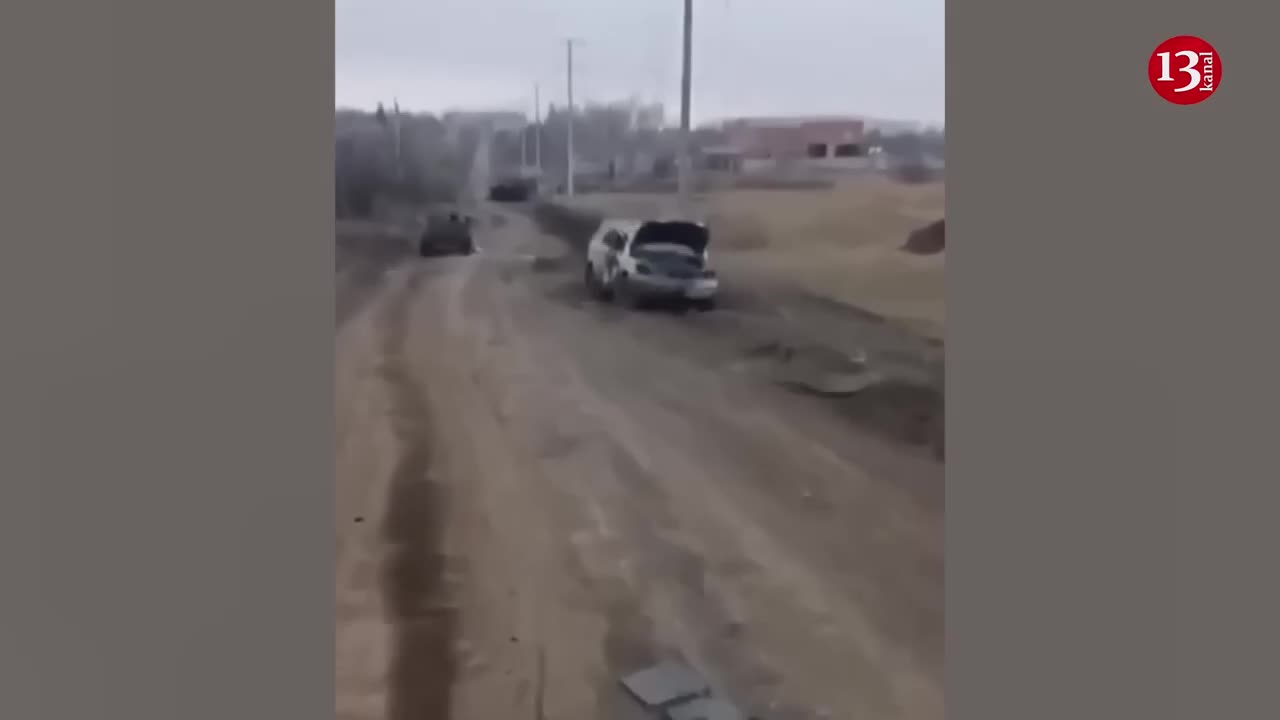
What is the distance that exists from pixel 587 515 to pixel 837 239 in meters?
0.61

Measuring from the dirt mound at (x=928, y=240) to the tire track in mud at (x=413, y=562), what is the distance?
0.79m

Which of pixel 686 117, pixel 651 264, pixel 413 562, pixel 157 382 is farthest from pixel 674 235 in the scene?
pixel 157 382

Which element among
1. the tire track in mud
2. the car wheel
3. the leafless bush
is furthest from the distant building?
the tire track in mud

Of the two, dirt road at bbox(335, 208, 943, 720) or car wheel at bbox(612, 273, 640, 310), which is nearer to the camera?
dirt road at bbox(335, 208, 943, 720)

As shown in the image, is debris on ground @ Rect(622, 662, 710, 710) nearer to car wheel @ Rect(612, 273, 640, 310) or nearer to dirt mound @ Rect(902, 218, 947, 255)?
car wheel @ Rect(612, 273, 640, 310)

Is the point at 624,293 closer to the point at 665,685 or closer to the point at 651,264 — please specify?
the point at 651,264

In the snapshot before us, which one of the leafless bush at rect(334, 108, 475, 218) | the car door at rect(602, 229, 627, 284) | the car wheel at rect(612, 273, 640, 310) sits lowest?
the car wheel at rect(612, 273, 640, 310)

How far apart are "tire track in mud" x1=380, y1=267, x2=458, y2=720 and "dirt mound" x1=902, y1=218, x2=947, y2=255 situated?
79 cm

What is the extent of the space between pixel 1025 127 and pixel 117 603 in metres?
1.56

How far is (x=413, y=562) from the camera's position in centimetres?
165

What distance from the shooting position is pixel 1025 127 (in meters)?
1.74

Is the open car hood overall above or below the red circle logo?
below

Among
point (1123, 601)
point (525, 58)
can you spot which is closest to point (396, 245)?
point (525, 58)

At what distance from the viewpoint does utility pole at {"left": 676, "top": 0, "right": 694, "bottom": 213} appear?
1745 millimetres
